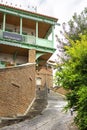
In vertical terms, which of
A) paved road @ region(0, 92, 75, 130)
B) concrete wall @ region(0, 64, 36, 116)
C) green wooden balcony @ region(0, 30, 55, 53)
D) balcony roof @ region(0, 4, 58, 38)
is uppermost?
balcony roof @ region(0, 4, 58, 38)

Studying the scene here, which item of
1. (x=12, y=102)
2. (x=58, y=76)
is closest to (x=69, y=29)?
(x=12, y=102)

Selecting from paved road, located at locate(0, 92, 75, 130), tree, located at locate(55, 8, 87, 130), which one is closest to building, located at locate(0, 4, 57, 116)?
paved road, located at locate(0, 92, 75, 130)

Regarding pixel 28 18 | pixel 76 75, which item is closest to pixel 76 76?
pixel 76 75

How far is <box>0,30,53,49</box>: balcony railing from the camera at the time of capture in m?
23.9

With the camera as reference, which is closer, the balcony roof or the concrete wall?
the concrete wall

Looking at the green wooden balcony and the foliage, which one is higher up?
the green wooden balcony

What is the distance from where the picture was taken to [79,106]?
34.1 ft

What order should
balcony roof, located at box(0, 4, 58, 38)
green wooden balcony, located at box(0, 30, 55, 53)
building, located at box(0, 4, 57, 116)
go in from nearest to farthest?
building, located at box(0, 4, 57, 116) < green wooden balcony, located at box(0, 30, 55, 53) < balcony roof, located at box(0, 4, 58, 38)

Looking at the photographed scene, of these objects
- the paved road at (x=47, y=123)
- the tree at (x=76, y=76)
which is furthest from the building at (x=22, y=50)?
the tree at (x=76, y=76)

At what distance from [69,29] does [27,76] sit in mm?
8796

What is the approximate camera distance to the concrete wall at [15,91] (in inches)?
684

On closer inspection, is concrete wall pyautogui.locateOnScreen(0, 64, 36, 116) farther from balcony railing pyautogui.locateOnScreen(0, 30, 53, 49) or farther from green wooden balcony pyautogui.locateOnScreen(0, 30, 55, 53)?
balcony railing pyautogui.locateOnScreen(0, 30, 53, 49)

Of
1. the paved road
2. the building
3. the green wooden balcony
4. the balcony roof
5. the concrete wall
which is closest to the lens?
the paved road

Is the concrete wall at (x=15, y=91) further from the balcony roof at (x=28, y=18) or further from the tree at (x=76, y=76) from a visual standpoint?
the tree at (x=76, y=76)
